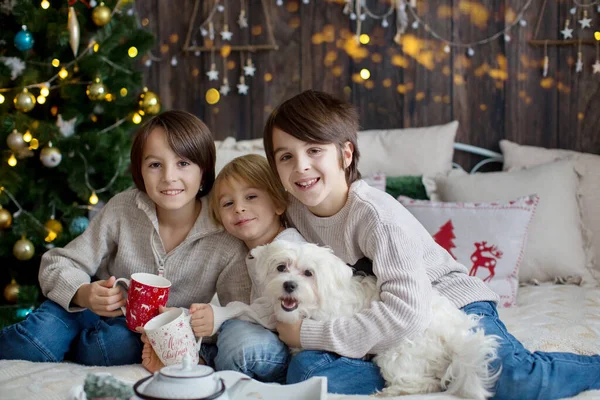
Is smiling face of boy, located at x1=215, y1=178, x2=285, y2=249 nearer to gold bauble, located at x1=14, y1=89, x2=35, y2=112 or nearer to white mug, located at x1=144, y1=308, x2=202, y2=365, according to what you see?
white mug, located at x1=144, y1=308, x2=202, y2=365

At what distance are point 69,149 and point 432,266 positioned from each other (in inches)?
69.9

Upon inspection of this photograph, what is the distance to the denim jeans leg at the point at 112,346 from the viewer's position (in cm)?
190

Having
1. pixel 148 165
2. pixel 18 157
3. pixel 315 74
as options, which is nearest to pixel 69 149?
pixel 18 157

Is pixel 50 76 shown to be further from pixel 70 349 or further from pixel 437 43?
pixel 437 43

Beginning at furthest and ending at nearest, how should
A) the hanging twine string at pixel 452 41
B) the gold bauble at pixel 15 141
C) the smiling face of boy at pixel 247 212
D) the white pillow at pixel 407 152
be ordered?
the hanging twine string at pixel 452 41 → the white pillow at pixel 407 152 → the gold bauble at pixel 15 141 → the smiling face of boy at pixel 247 212

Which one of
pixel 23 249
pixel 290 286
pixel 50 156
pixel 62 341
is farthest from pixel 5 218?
pixel 290 286

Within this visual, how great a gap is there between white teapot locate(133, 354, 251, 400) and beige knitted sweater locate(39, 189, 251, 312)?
3.09 feet

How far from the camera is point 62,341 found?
1962mm

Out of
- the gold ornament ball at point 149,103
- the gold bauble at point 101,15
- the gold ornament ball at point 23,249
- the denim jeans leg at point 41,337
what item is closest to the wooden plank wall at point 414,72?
the gold ornament ball at point 149,103

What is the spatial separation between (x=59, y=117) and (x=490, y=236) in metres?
1.93

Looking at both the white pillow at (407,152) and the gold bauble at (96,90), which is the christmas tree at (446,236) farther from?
the gold bauble at (96,90)

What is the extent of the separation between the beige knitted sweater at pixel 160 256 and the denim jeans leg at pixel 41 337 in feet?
0.31

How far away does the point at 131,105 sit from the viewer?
3.04 meters

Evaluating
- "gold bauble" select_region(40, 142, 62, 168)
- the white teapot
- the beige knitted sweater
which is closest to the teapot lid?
the white teapot
